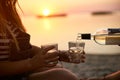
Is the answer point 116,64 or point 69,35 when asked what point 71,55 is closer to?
point 116,64

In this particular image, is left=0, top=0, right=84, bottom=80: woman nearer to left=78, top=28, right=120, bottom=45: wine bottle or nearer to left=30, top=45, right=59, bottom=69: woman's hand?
left=30, top=45, right=59, bottom=69: woman's hand

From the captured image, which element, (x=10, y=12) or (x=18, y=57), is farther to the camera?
Result: (x=10, y=12)

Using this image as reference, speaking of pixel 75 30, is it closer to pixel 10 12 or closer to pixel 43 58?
pixel 10 12

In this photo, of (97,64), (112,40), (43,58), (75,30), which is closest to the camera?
(43,58)

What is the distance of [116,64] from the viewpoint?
6.30ft

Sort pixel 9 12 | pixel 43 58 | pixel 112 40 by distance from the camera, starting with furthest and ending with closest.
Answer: pixel 112 40 → pixel 9 12 → pixel 43 58

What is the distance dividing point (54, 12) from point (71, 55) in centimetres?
142

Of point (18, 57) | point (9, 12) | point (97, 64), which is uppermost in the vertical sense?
point (9, 12)

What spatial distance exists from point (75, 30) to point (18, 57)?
1461 millimetres

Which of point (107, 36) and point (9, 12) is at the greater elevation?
point (9, 12)

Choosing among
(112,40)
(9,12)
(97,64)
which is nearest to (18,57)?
(9,12)

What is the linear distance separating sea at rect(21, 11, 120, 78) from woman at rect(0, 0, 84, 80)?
1.04 m

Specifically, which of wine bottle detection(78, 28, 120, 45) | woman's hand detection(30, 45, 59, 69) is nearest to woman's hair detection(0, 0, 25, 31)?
woman's hand detection(30, 45, 59, 69)

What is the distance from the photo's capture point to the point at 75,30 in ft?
7.46
